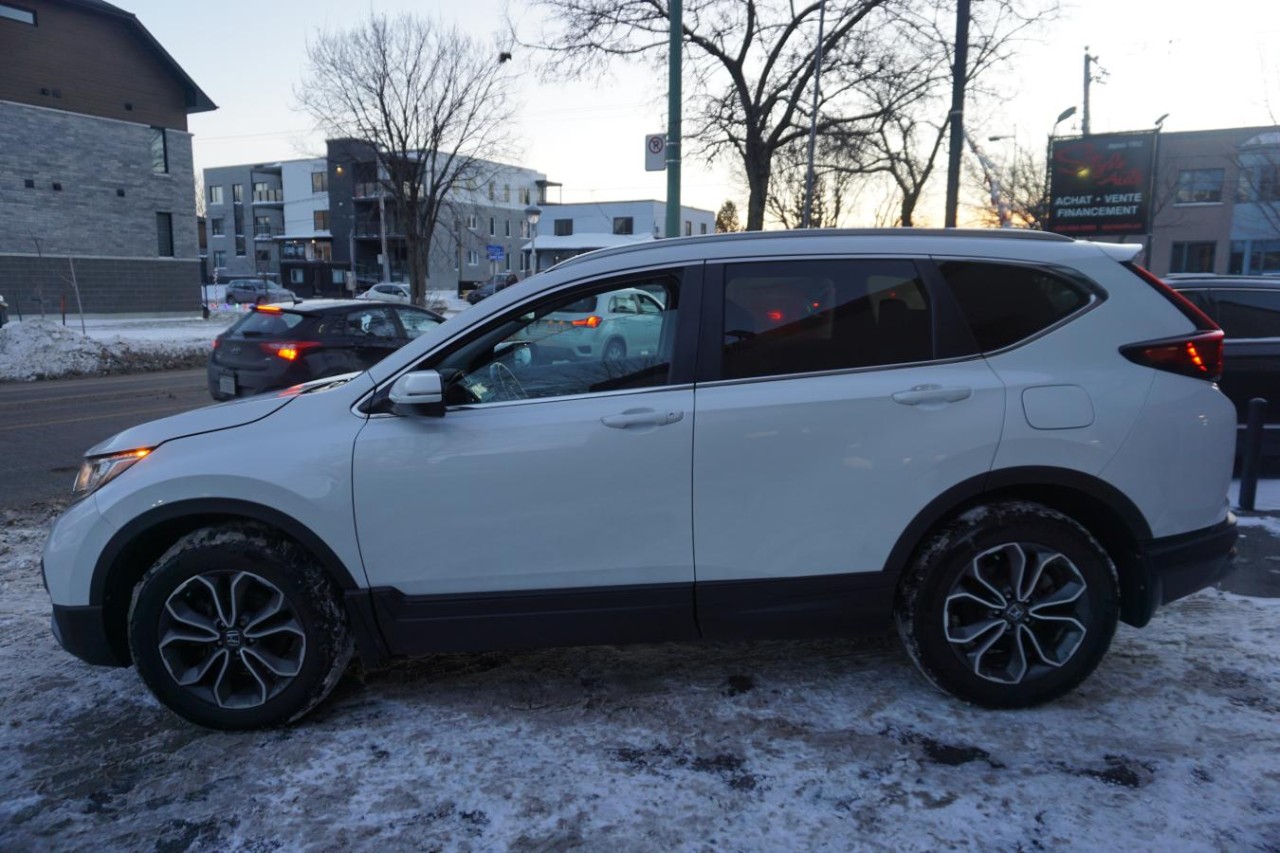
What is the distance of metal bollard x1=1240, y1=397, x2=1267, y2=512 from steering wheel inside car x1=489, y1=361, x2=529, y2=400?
5.67 m

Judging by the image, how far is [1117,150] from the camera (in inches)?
940

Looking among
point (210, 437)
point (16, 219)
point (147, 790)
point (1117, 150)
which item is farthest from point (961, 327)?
point (16, 219)

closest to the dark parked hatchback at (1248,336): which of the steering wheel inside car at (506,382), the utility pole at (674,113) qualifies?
the utility pole at (674,113)

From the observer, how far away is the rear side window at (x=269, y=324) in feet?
33.3

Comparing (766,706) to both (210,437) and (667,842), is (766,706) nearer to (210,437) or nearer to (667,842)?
(667,842)

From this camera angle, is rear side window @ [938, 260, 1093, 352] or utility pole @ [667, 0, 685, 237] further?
utility pole @ [667, 0, 685, 237]

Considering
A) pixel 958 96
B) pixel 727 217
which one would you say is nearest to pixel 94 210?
pixel 958 96

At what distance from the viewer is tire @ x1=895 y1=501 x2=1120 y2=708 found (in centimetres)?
335

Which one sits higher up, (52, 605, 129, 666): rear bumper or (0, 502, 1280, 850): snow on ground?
(52, 605, 129, 666): rear bumper

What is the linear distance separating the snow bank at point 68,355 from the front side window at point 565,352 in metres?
16.9

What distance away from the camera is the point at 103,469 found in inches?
136

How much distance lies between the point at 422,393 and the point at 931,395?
6.05ft

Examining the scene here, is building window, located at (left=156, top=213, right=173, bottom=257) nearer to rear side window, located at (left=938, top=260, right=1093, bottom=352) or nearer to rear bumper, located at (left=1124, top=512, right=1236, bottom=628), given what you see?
rear side window, located at (left=938, top=260, right=1093, bottom=352)

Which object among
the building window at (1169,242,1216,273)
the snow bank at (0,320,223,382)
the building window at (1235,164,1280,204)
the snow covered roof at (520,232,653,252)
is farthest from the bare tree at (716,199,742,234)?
the snow bank at (0,320,223,382)
